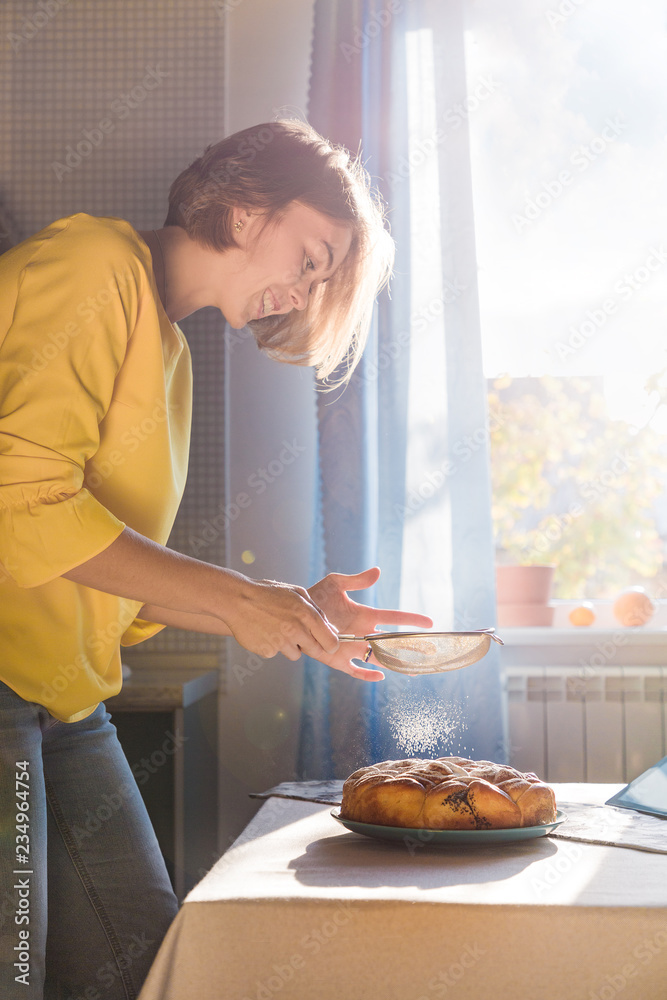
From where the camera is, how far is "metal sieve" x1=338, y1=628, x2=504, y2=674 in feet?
3.51

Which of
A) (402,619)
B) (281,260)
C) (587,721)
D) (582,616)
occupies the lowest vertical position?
(587,721)

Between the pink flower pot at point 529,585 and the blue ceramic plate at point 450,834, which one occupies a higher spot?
the pink flower pot at point 529,585

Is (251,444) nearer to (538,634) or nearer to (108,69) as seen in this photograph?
(538,634)

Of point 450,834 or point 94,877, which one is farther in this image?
point 94,877

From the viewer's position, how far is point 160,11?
2.42 meters

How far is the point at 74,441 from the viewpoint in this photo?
87 cm

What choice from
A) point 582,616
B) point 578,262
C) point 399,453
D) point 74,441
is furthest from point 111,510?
point 578,262

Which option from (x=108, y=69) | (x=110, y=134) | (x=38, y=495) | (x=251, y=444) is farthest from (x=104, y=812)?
(x=108, y=69)

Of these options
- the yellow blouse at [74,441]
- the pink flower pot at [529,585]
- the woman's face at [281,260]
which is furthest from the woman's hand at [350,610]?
the pink flower pot at [529,585]

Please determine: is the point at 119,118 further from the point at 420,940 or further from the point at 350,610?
the point at 420,940

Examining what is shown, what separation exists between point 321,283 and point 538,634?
1.44 meters

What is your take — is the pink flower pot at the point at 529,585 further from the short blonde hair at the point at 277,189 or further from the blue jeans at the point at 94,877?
the blue jeans at the point at 94,877

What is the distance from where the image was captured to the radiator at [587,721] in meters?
2.26

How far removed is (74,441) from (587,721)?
6.04 feet
